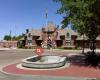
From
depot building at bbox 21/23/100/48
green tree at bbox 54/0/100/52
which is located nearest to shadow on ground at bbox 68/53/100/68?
green tree at bbox 54/0/100/52

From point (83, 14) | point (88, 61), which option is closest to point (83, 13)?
point (83, 14)

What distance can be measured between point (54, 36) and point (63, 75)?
5740 centimetres

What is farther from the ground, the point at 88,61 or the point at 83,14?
the point at 83,14

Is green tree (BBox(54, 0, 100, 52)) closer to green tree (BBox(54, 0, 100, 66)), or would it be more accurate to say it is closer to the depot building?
green tree (BBox(54, 0, 100, 66))

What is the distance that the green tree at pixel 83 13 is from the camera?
24.1 metres

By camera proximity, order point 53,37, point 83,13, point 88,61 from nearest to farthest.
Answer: point 83,13
point 88,61
point 53,37

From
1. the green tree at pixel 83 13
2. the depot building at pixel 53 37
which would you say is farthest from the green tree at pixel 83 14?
the depot building at pixel 53 37

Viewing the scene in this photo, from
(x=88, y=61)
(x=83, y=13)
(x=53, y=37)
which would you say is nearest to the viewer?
(x=83, y=13)

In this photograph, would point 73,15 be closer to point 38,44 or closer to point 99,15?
point 99,15

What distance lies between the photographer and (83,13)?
24.3 m

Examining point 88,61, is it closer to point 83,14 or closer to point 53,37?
point 83,14

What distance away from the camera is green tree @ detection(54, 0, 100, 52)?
24.1 m

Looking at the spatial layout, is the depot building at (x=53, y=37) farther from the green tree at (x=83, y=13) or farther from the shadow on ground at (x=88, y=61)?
the green tree at (x=83, y=13)

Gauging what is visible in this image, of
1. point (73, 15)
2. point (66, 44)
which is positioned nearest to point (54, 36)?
point (66, 44)
